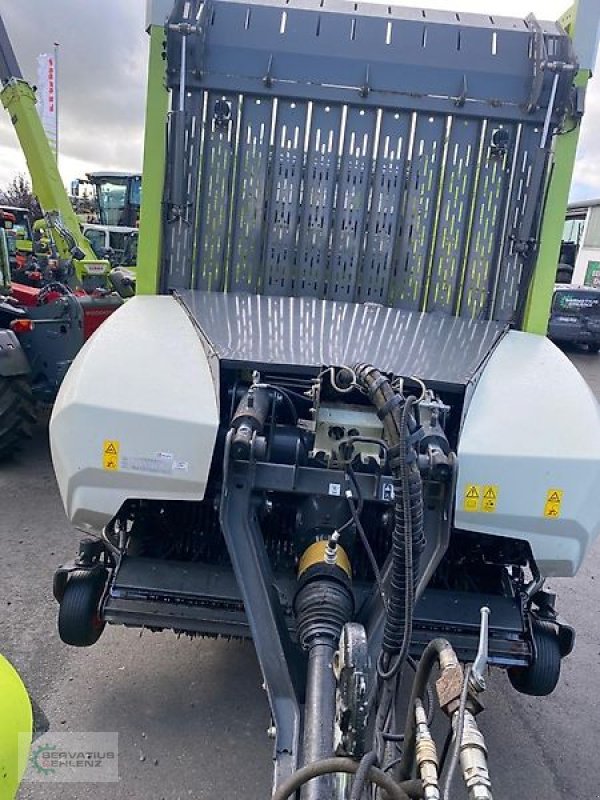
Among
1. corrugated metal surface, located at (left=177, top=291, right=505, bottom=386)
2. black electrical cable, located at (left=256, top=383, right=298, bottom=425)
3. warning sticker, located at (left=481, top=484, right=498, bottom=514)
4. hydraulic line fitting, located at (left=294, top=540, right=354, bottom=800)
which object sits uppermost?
corrugated metal surface, located at (left=177, top=291, right=505, bottom=386)

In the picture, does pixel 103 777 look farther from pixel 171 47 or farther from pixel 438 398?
pixel 171 47

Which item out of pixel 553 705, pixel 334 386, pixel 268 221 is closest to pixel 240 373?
pixel 334 386

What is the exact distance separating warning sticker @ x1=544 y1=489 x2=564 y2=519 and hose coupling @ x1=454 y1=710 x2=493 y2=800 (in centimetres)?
106

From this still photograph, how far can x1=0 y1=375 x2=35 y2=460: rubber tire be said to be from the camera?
5.44 m

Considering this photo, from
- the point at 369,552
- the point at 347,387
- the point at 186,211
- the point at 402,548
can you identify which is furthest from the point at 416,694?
the point at 186,211

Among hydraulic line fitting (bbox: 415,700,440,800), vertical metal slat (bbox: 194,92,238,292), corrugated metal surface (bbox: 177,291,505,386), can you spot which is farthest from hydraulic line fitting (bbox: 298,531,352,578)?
vertical metal slat (bbox: 194,92,238,292)

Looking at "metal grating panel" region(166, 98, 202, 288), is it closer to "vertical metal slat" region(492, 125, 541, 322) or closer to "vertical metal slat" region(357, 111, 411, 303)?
"vertical metal slat" region(357, 111, 411, 303)

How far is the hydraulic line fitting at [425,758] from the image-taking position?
1.39m

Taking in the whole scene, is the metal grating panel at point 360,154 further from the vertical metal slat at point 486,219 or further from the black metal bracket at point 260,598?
the black metal bracket at point 260,598

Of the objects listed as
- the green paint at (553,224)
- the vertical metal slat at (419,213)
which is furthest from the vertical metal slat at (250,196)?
Answer: the green paint at (553,224)

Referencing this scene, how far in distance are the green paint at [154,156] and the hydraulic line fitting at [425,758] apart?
8.34 feet

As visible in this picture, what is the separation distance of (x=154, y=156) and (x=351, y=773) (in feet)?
9.27

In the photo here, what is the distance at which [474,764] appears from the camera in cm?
136

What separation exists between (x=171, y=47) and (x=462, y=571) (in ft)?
8.65
